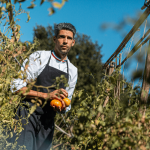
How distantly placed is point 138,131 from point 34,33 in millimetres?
17540

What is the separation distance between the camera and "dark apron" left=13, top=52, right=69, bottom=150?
178 centimetres

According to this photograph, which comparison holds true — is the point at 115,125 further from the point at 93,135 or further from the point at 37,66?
the point at 37,66

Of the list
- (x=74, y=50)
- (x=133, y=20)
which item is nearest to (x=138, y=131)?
(x=133, y=20)

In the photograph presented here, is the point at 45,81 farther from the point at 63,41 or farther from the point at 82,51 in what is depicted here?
the point at 82,51

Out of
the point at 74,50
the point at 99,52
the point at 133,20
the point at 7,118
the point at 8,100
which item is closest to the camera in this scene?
the point at 133,20

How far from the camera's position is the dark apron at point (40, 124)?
1.78 m

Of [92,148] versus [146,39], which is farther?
[146,39]

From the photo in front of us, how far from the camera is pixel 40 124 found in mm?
1895

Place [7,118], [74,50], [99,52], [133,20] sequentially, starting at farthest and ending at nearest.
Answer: [99,52] → [74,50] → [7,118] → [133,20]

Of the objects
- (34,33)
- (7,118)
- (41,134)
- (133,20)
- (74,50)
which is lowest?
(41,134)

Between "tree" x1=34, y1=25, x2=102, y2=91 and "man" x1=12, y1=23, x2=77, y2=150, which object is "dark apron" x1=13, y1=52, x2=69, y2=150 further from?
"tree" x1=34, y1=25, x2=102, y2=91

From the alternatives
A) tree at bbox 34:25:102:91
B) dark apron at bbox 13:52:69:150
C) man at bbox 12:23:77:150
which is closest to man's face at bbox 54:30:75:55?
man at bbox 12:23:77:150

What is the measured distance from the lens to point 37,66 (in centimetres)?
187

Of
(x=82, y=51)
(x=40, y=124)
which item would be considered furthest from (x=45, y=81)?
(x=82, y=51)
